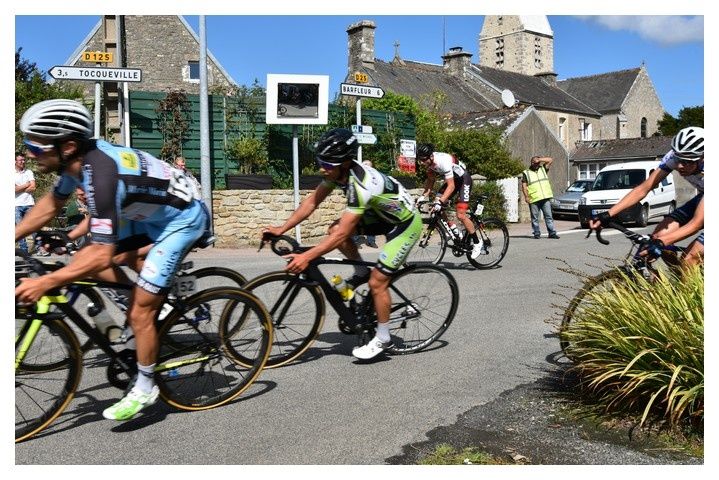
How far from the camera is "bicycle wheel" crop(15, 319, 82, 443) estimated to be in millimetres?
4215

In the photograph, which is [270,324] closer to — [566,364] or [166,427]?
[166,427]

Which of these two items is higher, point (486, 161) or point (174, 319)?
point (486, 161)

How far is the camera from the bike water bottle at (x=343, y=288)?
5832 mm

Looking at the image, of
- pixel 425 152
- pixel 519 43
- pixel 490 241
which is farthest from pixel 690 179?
pixel 519 43

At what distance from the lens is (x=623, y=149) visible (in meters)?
53.2

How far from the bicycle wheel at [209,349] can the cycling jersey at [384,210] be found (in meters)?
1.13

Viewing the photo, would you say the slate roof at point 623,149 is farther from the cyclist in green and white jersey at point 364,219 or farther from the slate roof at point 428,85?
the cyclist in green and white jersey at point 364,219

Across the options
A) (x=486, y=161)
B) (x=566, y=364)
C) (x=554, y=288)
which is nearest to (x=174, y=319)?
(x=566, y=364)

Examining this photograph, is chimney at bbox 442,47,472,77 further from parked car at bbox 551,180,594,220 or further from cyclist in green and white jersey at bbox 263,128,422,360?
cyclist in green and white jersey at bbox 263,128,422,360

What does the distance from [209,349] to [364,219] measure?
5.58ft

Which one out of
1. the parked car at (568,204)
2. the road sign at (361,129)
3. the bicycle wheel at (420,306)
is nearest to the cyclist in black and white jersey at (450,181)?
the bicycle wheel at (420,306)

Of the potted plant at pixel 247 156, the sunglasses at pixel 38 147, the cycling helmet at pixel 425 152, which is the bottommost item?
the sunglasses at pixel 38 147
